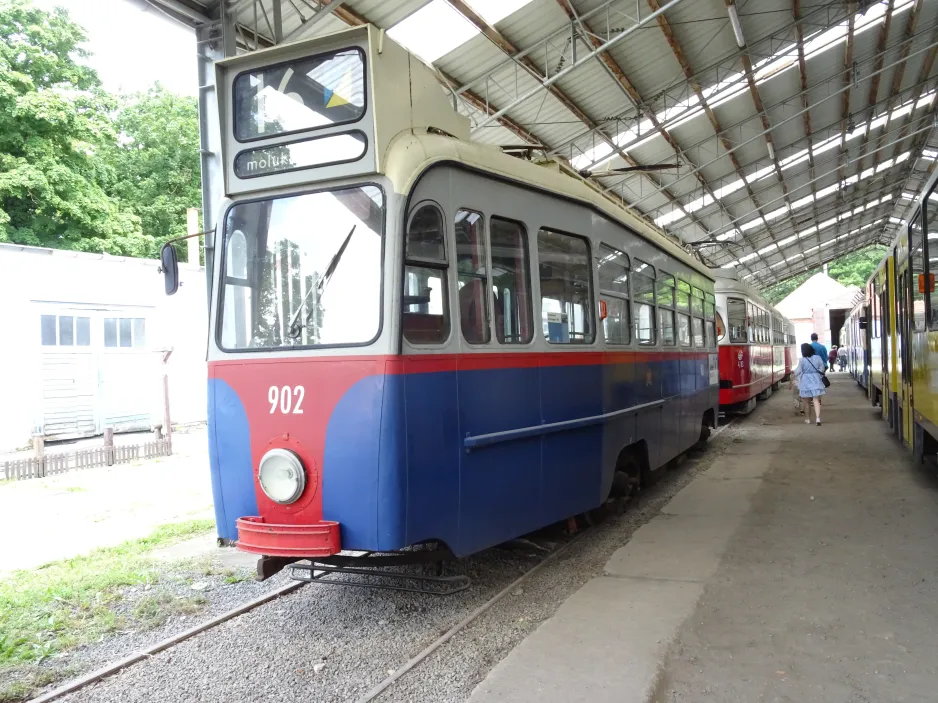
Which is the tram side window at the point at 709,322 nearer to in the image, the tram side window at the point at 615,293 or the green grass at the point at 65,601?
the tram side window at the point at 615,293

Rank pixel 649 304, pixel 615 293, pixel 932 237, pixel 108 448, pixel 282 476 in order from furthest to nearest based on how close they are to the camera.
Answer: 1. pixel 108 448
2. pixel 649 304
3. pixel 932 237
4. pixel 615 293
5. pixel 282 476

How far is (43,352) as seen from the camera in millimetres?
15680

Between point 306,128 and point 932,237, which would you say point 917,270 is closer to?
point 932,237

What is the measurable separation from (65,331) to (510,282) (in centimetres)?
1450

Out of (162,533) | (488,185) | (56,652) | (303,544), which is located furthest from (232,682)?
(162,533)

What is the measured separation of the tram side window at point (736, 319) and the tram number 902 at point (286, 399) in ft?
42.8

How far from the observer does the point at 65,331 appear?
16141mm

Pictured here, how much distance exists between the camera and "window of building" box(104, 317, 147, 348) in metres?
17.0

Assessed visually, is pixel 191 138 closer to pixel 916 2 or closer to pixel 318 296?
→ pixel 916 2

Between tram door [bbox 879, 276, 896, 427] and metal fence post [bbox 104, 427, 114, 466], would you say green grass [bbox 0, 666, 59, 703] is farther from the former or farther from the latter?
tram door [bbox 879, 276, 896, 427]

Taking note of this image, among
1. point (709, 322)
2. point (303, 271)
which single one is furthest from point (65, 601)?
point (709, 322)

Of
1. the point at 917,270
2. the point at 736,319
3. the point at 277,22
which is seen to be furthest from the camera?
the point at 736,319

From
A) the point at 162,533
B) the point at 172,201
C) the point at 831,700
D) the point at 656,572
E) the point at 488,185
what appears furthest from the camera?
the point at 172,201

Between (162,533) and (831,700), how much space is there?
628 cm
